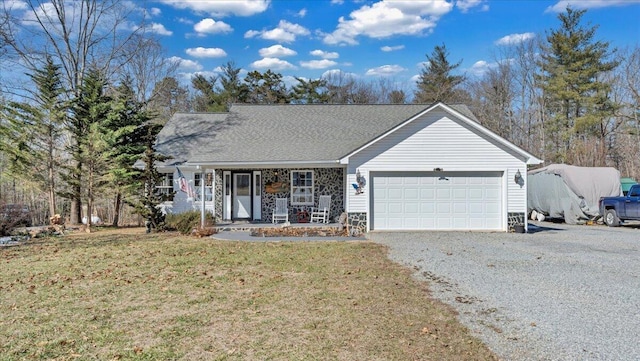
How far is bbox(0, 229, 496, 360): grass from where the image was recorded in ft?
14.3

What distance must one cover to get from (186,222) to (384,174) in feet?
23.4

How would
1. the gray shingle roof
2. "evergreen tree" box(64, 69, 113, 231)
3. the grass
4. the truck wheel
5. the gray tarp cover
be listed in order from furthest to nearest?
1. the gray tarp cover
2. the truck wheel
3. the gray shingle roof
4. "evergreen tree" box(64, 69, 113, 231)
5. the grass

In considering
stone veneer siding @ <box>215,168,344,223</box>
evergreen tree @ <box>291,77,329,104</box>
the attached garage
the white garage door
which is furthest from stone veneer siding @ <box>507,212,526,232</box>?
evergreen tree @ <box>291,77,329,104</box>

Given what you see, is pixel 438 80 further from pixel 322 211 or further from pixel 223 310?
pixel 223 310

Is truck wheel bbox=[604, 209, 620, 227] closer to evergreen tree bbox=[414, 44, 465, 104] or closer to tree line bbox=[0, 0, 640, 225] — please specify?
tree line bbox=[0, 0, 640, 225]

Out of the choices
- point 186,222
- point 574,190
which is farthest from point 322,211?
point 574,190

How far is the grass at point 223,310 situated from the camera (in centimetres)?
435

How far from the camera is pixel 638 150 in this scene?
28641 mm

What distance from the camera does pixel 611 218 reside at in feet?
57.5

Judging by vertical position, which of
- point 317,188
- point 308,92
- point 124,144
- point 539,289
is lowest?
point 539,289

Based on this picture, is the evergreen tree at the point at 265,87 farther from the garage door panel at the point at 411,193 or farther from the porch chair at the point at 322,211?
the garage door panel at the point at 411,193

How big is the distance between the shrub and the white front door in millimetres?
2031

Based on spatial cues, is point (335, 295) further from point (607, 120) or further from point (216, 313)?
point (607, 120)

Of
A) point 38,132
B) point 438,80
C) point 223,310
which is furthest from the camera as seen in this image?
point 438,80
